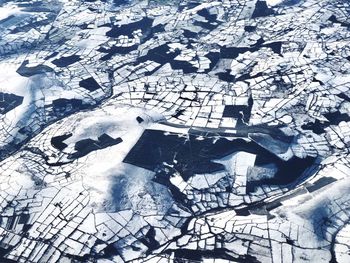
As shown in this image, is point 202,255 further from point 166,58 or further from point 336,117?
point 166,58

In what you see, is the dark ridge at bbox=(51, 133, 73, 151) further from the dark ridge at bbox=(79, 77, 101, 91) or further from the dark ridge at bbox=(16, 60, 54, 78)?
the dark ridge at bbox=(16, 60, 54, 78)

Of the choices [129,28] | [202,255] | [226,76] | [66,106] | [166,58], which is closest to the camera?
[202,255]

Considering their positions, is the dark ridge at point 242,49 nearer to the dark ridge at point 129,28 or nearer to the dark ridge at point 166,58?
the dark ridge at point 166,58

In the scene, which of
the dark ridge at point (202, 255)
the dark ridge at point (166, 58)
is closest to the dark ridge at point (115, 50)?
the dark ridge at point (166, 58)

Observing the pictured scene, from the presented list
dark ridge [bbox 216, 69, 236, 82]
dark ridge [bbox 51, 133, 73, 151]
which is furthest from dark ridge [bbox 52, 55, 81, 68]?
dark ridge [bbox 216, 69, 236, 82]

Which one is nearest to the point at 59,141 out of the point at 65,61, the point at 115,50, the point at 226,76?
the point at 65,61

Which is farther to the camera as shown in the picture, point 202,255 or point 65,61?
point 65,61

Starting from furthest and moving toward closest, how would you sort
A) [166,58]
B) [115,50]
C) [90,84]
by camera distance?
1. [115,50]
2. [166,58]
3. [90,84]

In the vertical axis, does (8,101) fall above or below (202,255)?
above
